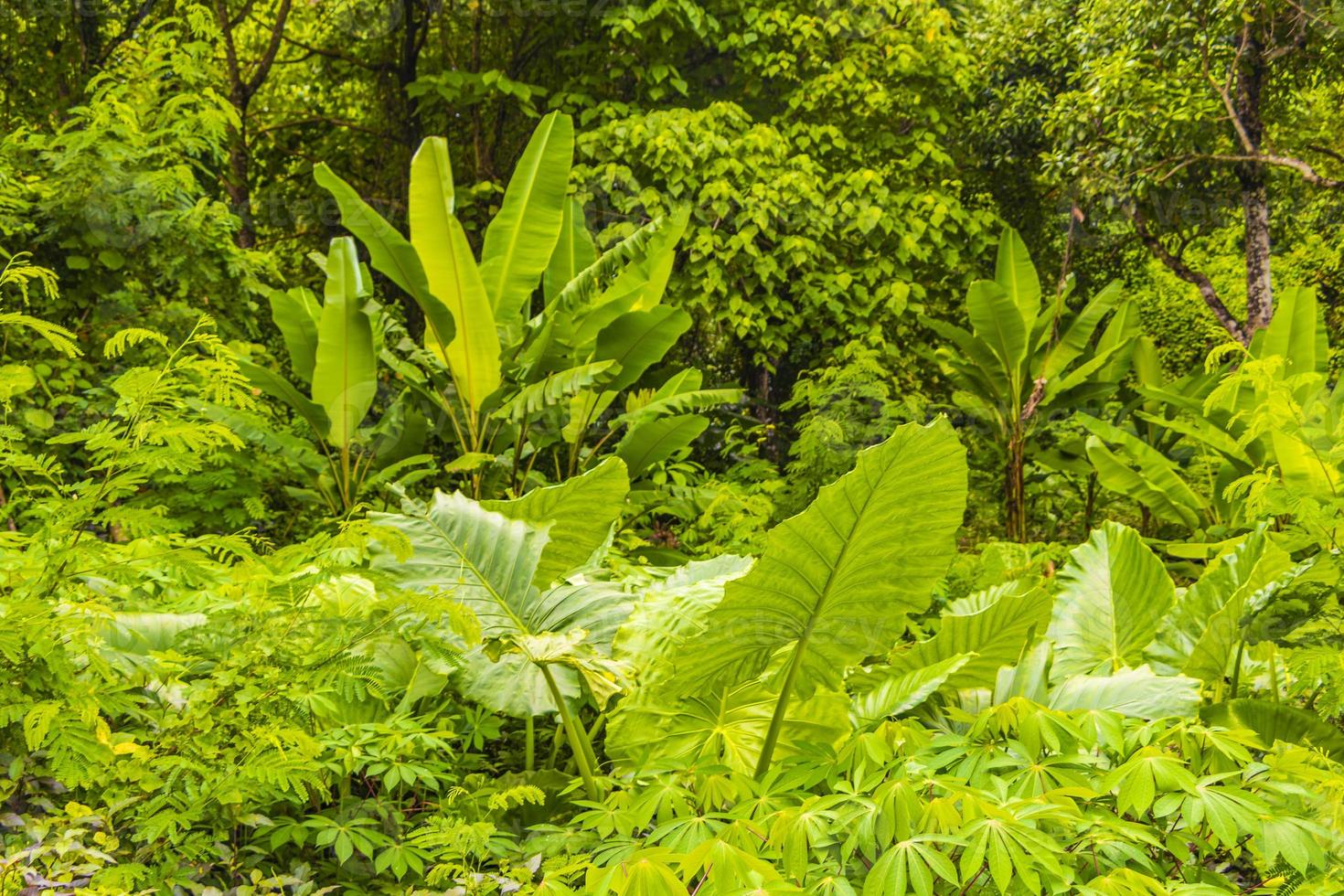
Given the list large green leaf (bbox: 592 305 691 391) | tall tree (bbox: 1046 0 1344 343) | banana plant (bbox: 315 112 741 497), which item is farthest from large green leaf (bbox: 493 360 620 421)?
tall tree (bbox: 1046 0 1344 343)

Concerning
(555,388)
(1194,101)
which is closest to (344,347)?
(555,388)

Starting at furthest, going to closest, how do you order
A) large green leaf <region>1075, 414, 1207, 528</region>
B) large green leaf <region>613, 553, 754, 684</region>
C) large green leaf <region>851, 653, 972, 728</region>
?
1. large green leaf <region>1075, 414, 1207, 528</region>
2. large green leaf <region>613, 553, 754, 684</region>
3. large green leaf <region>851, 653, 972, 728</region>

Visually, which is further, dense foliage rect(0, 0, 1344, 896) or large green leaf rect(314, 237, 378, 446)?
large green leaf rect(314, 237, 378, 446)

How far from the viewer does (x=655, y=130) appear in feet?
21.5

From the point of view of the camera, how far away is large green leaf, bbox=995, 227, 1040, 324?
19.1 ft

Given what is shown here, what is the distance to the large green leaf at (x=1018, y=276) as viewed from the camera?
5.82 metres

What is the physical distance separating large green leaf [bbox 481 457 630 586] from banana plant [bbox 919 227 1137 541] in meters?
3.71

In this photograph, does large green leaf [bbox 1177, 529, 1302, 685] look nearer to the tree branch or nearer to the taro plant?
the taro plant

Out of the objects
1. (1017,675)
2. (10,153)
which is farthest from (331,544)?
(10,153)

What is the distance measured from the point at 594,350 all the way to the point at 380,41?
451 cm

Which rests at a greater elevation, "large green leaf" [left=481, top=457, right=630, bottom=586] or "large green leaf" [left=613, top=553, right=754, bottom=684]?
"large green leaf" [left=481, top=457, right=630, bottom=586]

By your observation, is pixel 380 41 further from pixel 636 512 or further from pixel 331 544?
pixel 331 544

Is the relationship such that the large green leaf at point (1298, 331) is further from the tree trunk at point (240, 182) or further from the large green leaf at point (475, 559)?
the tree trunk at point (240, 182)

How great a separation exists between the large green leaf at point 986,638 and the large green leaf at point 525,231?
9.61 feet
